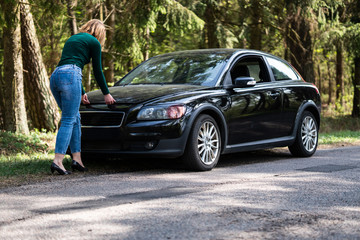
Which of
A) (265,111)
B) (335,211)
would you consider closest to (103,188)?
(335,211)

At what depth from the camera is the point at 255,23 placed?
19.7 metres

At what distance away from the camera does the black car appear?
22.7ft

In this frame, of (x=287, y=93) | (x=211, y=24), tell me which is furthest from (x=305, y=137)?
(x=211, y=24)

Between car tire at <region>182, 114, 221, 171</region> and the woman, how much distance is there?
3.78 ft

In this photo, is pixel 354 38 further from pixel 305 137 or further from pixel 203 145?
pixel 203 145

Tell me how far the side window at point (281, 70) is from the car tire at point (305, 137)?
697 mm

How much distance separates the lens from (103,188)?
5.84 metres

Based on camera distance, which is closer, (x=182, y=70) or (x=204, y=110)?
(x=204, y=110)

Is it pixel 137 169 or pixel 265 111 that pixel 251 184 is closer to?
pixel 137 169

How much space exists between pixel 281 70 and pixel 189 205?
5.00 meters

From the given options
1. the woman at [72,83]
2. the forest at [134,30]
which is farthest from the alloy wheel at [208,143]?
the forest at [134,30]

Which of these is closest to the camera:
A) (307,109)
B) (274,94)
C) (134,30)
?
(274,94)

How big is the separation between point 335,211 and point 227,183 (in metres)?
1.65

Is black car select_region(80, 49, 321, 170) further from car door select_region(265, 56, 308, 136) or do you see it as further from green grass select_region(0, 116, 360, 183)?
green grass select_region(0, 116, 360, 183)
